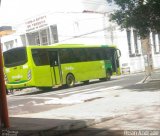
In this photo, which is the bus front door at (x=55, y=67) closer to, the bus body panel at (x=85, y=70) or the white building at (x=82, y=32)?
the bus body panel at (x=85, y=70)

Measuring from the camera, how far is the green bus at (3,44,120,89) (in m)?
24.7

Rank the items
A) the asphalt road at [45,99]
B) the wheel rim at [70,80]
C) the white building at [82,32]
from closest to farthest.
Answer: the asphalt road at [45,99] → the wheel rim at [70,80] → the white building at [82,32]

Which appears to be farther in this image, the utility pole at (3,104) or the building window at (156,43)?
the building window at (156,43)

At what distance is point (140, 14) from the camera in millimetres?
18016

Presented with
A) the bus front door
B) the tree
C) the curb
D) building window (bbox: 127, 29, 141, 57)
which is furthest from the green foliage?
building window (bbox: 127, 29, 141, 57)

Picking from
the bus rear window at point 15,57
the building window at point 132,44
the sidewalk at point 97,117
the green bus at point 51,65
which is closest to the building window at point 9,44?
the building window at point 132,44

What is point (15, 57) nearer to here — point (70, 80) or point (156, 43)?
point (70, 80)

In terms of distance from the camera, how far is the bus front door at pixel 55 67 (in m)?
26.1

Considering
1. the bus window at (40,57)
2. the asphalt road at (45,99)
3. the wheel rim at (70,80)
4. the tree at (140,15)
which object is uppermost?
the tree at (140,15)

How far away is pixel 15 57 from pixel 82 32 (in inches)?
1028

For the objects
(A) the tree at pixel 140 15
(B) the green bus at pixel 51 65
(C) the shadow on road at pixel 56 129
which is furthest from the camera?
(B) the green bus at pixel 51 65

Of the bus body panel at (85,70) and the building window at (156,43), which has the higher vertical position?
the building window at (156,43)

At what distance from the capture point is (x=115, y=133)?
8.88 metres

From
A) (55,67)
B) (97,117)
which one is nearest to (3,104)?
(97,117)
